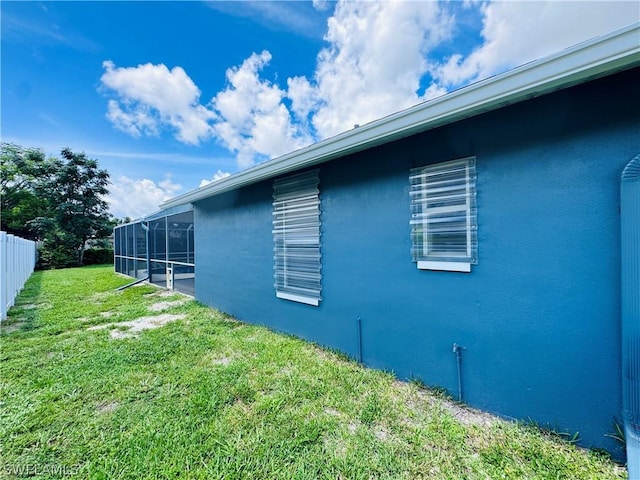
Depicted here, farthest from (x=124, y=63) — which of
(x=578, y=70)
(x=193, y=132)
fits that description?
(x=578, y=70)

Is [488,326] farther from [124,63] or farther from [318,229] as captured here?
[124,63]

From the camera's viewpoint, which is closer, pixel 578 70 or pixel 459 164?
pixel 578 70

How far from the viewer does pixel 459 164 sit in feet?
8.50

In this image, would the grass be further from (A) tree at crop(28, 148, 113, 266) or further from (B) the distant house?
(A) tree at crop(28, 148, 113, 266)

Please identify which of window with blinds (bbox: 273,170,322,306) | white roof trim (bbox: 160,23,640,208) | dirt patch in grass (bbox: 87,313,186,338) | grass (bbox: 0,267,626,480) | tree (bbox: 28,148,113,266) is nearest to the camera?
white roof trim (bbox: 160,23,640,208)

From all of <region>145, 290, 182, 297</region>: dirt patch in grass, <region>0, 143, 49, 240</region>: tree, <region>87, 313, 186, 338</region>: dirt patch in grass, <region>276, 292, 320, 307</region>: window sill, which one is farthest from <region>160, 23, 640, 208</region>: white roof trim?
<region>0, 143, 49, 240</region>: tree

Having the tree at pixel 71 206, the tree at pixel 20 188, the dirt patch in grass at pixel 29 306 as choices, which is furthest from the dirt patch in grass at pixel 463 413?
the tree at pixel 20 188

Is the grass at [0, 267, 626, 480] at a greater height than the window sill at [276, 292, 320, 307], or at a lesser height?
lesser

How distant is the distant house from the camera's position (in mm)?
1878

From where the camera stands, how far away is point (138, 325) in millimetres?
5379

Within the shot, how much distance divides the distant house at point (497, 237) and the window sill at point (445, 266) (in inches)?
0.5

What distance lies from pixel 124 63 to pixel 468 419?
433 inches

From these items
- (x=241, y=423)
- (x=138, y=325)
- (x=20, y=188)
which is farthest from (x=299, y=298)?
(x=20, y=188)

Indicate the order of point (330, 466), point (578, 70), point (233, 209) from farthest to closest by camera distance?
point (233, 209), point (330, 466), point (578, 70)
